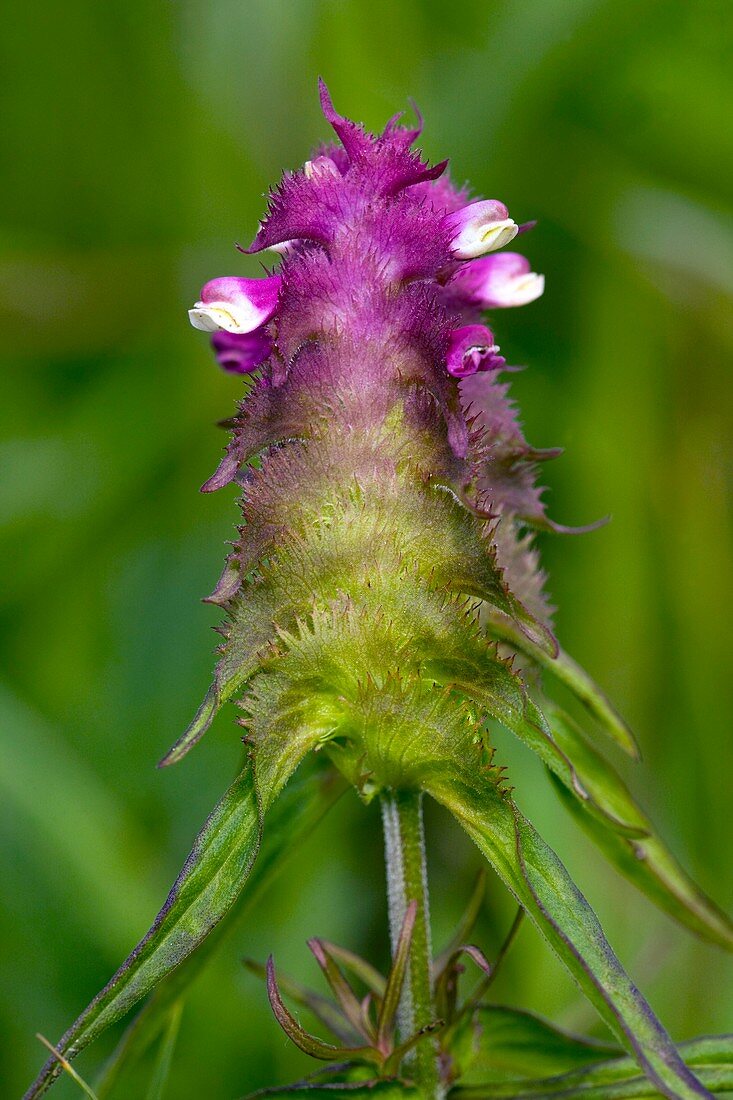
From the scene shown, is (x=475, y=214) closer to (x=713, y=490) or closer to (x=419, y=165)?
(x=419, y=165)

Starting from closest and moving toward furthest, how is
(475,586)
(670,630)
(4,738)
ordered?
(475,586), (4,738), (670,630)

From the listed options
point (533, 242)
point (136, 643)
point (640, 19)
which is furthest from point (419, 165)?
point (640, 19)

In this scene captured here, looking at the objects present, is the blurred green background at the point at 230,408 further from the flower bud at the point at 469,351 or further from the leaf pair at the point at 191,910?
the flower bud at the point at 469,351

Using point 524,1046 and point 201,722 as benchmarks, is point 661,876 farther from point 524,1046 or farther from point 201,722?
point 201,722

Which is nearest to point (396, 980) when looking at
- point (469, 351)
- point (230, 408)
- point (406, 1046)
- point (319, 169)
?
point (406, 1046)

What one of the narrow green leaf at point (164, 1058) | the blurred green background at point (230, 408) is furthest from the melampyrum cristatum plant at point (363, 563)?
the blurred green background at point (230, 408)

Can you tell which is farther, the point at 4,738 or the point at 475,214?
the point at 4,738
